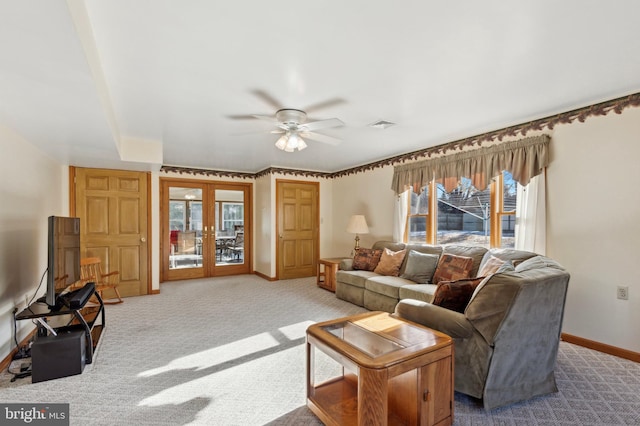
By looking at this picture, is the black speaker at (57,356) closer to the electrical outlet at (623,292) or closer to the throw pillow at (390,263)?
the throw pillow at (390,263)

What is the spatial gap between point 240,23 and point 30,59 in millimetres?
1107

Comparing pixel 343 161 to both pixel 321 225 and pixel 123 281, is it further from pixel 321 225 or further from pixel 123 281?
pixel 123 281

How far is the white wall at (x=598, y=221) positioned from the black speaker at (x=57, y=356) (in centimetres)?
454

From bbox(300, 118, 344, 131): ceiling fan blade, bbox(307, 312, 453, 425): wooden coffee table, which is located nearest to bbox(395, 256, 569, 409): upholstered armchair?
bbox(307, 312, 453, 425): wooden coffee table

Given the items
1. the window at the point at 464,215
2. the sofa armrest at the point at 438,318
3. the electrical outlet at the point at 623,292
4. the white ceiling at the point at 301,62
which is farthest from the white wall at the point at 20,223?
the electrical outlet at the point at 623,292

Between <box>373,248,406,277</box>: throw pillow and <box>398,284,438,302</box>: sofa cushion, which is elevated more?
<box>373,248,406,277</box>: throw pillow

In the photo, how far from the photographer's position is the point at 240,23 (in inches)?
67.2

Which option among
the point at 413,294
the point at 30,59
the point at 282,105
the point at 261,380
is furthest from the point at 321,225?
the point at 30,59

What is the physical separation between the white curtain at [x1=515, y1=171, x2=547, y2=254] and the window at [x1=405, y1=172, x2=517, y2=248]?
8.1 inches

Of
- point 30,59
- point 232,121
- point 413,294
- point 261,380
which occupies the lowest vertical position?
point 261,380

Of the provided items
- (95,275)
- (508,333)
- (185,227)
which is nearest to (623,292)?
(508,333)

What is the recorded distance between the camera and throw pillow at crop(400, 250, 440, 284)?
3.85m

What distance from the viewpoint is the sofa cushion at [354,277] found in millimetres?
4270

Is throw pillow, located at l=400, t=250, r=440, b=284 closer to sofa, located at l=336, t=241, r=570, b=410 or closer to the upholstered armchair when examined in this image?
sofa, located at l=336, t=241, r=570, b=410
